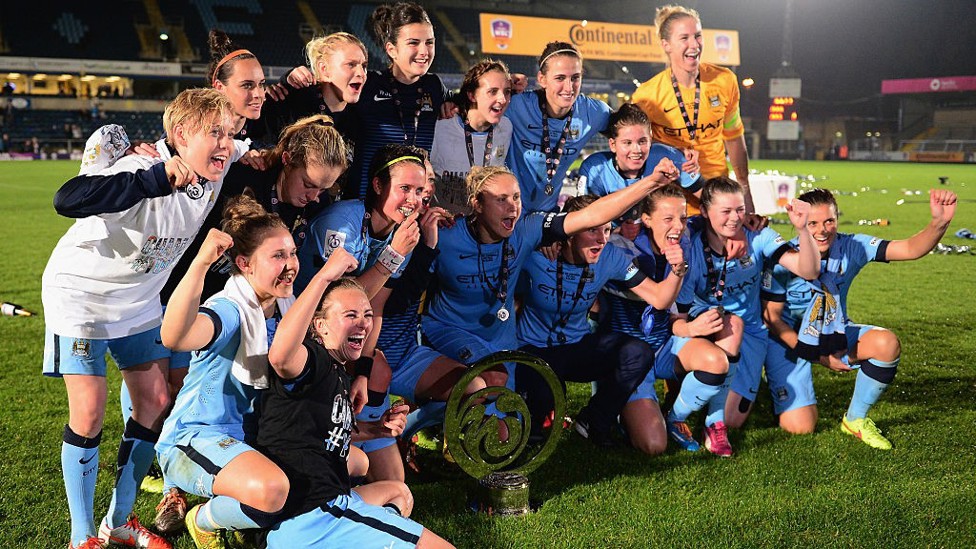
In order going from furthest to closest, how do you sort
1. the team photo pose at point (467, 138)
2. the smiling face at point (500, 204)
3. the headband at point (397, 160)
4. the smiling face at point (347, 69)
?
the team photo pose at point (467, 138)
the smiling face at point (347, 69)
the smiling face at point (500, 204)
the headband at point (397, 160)

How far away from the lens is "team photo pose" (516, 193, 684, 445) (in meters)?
4.24

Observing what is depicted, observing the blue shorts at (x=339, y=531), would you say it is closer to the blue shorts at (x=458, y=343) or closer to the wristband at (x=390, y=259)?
the wristband at (x=390, y=259)

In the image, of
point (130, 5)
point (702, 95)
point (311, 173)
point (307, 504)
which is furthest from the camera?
point (130, 5)

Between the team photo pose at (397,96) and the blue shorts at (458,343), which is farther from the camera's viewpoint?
the team photo pose at (397,96)

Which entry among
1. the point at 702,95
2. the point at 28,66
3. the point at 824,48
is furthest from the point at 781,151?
the point at 702,95

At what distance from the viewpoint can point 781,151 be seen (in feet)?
157

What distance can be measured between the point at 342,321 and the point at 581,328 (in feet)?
5.73

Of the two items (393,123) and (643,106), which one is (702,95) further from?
(393,123)

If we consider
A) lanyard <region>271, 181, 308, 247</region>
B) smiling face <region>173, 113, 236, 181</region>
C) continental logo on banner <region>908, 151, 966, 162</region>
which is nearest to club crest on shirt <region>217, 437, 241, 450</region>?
smiling face <region>173, 113, 236, 181</region>

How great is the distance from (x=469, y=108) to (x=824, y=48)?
Result: 52061mm

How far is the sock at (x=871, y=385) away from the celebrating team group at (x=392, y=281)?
0.04 feet

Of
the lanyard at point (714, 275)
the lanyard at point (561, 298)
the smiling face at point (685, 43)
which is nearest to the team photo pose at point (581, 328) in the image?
the lanyard at point (561, 298)

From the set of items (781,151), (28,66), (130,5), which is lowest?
(781,151)

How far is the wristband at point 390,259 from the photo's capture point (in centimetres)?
336
